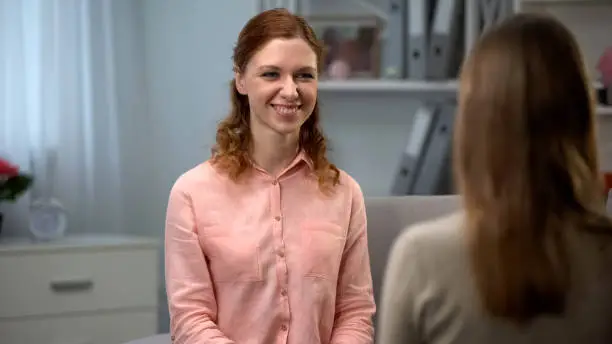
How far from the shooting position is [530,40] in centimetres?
70

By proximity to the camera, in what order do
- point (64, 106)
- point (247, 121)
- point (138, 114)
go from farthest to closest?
1. point (138, 114)
2. point (64, 106)
3. point (247, 121)

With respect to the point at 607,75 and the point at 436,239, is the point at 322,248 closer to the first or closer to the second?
the point at 436,239

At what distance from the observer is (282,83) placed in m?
1.25

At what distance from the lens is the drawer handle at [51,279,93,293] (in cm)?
221

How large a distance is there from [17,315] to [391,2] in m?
1.44

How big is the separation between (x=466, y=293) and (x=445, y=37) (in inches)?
67.4

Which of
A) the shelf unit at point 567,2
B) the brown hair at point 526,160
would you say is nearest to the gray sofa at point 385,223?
the brown hair at point 526,160

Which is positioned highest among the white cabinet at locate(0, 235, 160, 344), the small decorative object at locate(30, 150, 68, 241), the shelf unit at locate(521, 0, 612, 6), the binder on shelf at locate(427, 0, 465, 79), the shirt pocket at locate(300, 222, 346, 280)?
the shelf unit at locate(521, 0, 612, 6)

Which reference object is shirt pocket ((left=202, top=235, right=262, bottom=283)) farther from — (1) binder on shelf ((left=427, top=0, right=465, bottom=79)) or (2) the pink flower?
(2) the pink flower

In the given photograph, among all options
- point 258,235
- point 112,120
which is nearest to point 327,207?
point 258,235

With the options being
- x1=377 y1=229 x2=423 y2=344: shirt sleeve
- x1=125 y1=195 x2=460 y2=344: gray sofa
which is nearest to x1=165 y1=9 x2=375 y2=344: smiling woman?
x1=125 y1=195 x2=460 y2=344: gray sofa

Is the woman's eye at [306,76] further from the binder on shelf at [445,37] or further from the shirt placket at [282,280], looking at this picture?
the binder on shelf at [445,37]

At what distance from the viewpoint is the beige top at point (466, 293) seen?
71 centimetres

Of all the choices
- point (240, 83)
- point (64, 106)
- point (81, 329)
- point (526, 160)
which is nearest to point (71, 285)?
point (81, 329)
